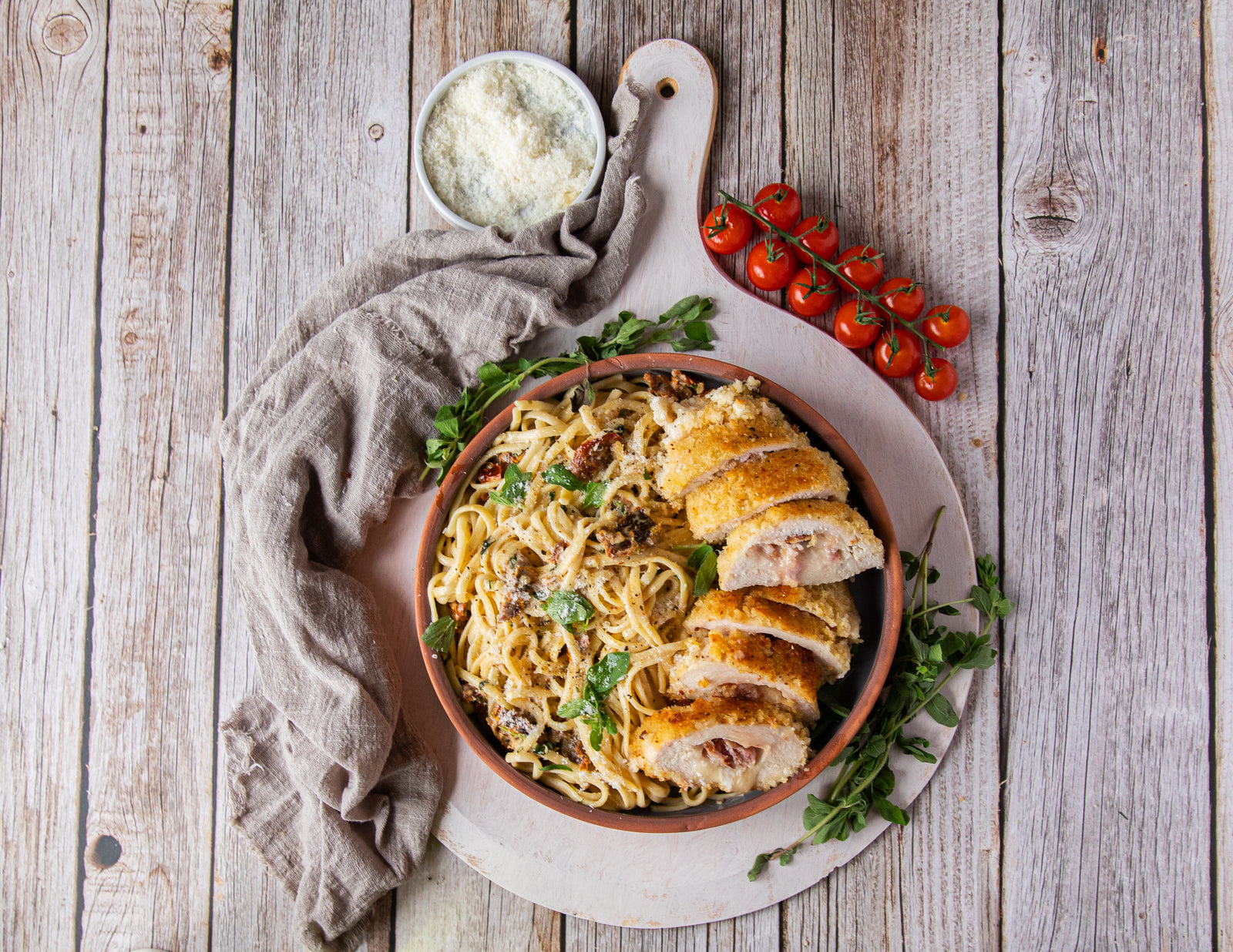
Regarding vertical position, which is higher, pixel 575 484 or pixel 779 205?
pixel 779 205

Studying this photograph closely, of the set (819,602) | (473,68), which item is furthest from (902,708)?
(473,68)

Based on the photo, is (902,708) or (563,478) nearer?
(563,478)

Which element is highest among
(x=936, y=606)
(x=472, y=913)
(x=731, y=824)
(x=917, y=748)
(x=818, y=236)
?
(x=818, y=236)

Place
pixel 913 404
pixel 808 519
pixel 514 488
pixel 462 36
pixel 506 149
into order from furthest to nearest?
pixel 462 36 → pixel 913 404 → pixel 506 149 → pixel 514 488 → pixel 808 519

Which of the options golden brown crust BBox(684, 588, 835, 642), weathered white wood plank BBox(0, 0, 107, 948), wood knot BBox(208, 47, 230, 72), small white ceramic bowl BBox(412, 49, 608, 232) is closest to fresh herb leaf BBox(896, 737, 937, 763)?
golden brown crust BBox(684, 588, 835, 642)

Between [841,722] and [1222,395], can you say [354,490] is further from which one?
[1222,395]

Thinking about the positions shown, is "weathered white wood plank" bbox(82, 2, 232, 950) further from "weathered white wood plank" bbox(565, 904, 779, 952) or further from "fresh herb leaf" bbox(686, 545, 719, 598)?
Result: "fresh herb leaf" bbox(686, 545, 719, 598)

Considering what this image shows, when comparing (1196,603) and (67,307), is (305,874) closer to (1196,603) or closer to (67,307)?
(67,307)
